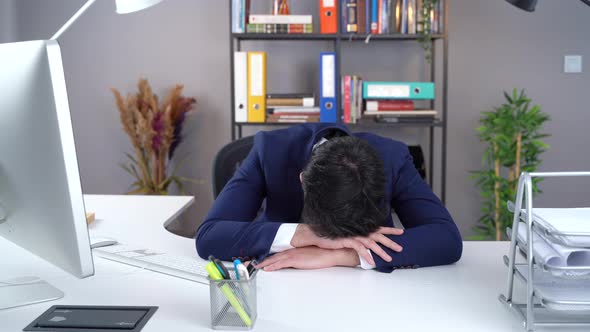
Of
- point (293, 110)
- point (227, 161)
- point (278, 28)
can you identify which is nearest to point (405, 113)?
point (293, 110)

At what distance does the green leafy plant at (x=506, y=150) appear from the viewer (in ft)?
11.3

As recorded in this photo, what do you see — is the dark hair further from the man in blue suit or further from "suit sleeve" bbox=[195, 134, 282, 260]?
"suit sleeve" bbox=[195, 134, 282, 260]

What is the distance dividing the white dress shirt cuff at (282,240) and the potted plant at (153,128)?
2251 mm

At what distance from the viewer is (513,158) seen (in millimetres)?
3479

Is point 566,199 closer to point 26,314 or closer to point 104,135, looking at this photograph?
point 104,135

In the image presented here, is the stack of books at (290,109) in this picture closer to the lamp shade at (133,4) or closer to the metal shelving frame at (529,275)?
the lamp shade at (133,4)

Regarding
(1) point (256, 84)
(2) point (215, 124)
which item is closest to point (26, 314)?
(1) point (256, 84)

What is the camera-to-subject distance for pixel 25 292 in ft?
4.09

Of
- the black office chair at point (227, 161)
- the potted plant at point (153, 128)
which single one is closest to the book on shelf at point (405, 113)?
the potted plant at point (153, 128)

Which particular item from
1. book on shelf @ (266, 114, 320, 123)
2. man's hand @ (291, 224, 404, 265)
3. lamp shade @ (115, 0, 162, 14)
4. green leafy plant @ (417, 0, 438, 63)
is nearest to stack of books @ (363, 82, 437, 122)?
green leafy plant @ (417, 0, 438, 63)

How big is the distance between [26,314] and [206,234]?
470 millimetres

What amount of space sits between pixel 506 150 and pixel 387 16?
973 mm

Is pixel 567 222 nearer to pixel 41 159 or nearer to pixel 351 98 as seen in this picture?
pixel 41 159

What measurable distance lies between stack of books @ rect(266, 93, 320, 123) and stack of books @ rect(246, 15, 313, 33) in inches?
14.0
